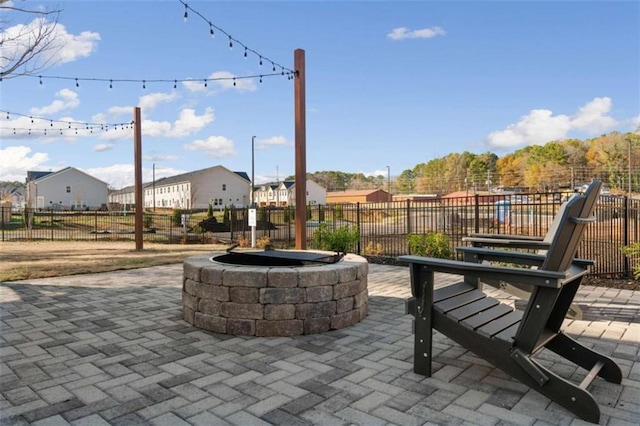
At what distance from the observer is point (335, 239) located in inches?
344

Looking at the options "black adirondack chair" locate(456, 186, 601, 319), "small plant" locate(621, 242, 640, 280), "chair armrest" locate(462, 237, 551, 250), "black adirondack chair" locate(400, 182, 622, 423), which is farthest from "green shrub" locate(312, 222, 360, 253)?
"black adirondack chair" locate(400, 182, 622, 423)

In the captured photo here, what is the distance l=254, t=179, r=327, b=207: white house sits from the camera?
187 feet

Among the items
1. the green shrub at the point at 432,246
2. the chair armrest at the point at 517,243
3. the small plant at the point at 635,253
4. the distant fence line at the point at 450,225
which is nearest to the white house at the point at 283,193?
the distant fence line at the point at 450,225

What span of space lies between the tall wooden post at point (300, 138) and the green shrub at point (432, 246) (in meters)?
2.42

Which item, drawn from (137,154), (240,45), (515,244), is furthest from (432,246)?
(137,154)

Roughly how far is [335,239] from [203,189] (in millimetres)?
42122

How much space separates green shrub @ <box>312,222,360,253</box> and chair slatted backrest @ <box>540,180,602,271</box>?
6454 mm

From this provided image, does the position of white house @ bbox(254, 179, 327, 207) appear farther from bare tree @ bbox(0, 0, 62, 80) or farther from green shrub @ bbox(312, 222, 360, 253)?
bare tree @ bbox(0, 0, 62, 80)

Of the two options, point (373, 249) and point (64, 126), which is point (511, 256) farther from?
point (64, 126)

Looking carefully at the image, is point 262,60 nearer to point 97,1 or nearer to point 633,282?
point 97,1

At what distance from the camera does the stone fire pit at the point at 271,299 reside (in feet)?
11.8

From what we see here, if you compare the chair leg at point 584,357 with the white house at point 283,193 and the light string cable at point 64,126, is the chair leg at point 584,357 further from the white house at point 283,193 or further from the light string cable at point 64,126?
the white house at point 283,193

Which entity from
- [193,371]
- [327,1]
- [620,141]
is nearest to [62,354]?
[193,371]

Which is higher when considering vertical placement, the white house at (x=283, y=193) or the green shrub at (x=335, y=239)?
the white house at (x=283, y=193)
